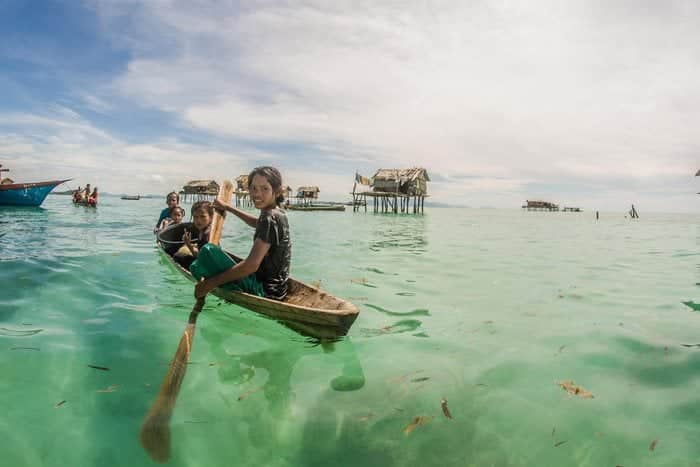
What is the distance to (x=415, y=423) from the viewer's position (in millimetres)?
2676

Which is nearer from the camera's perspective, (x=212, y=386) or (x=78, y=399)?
(x=78, y=399)

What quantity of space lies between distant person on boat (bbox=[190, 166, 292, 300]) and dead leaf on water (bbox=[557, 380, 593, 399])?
3076 mm

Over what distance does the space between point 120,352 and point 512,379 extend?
3.77 m

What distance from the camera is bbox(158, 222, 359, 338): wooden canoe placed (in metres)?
3.64

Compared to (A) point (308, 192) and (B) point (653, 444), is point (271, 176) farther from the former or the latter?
(A) point (308, 192)

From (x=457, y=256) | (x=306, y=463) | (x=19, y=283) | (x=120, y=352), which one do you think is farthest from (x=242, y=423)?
(x=457, y=256)

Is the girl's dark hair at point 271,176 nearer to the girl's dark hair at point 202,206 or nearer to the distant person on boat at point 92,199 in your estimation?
the girl's dark hair at point 202,206

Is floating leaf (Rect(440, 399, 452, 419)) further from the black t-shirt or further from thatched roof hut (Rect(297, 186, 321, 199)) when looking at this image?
thatched roof hut (Rect(297, 186, 321, 199))

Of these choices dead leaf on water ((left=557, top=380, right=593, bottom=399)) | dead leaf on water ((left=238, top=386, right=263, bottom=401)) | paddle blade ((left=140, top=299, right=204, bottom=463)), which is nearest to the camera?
paddle blade ((left=140, top=299, right=204, bottom=463))

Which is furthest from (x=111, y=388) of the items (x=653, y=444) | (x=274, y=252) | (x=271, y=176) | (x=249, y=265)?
(x=653, y=444)

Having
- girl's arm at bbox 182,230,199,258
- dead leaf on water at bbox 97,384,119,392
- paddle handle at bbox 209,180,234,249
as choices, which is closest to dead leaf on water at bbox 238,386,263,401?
dead leaf on water at bbox 97,384,119,392

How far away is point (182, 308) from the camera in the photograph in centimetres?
535

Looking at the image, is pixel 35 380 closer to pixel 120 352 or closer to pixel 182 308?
pixel 120 352

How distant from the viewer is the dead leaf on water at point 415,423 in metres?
2.60
